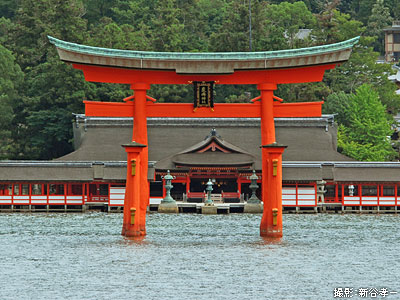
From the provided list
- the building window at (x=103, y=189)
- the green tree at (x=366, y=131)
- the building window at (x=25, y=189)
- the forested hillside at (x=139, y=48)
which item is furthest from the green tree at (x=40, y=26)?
the green tree at (x=366, y=131)

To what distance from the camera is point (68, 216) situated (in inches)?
2287

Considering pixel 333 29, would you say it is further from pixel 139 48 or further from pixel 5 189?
pixel 5 189

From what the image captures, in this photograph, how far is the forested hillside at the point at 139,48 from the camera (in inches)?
3088

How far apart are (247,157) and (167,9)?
1096 inches

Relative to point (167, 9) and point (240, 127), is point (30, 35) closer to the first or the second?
point (167, 9)

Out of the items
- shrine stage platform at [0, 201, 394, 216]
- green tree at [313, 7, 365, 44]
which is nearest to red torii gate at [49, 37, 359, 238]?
shrine stage platform at [0, 201, 394, 216]

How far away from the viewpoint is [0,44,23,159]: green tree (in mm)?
77688

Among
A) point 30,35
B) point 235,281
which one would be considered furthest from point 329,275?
point 30,35

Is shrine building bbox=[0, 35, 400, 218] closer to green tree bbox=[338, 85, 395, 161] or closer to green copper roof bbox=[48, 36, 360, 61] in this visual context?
green tree bbox=[338, 85, 395, 161]

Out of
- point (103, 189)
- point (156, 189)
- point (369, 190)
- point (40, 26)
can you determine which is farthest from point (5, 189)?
point (40, 26)

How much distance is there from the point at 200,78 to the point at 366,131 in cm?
3634

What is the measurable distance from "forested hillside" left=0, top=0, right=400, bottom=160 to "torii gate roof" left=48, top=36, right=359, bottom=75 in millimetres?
34288

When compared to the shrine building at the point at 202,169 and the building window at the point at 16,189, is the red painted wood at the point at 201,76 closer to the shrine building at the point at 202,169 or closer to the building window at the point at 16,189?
the shrine building at the point at 202,169

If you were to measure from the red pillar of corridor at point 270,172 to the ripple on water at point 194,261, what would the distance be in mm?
778
